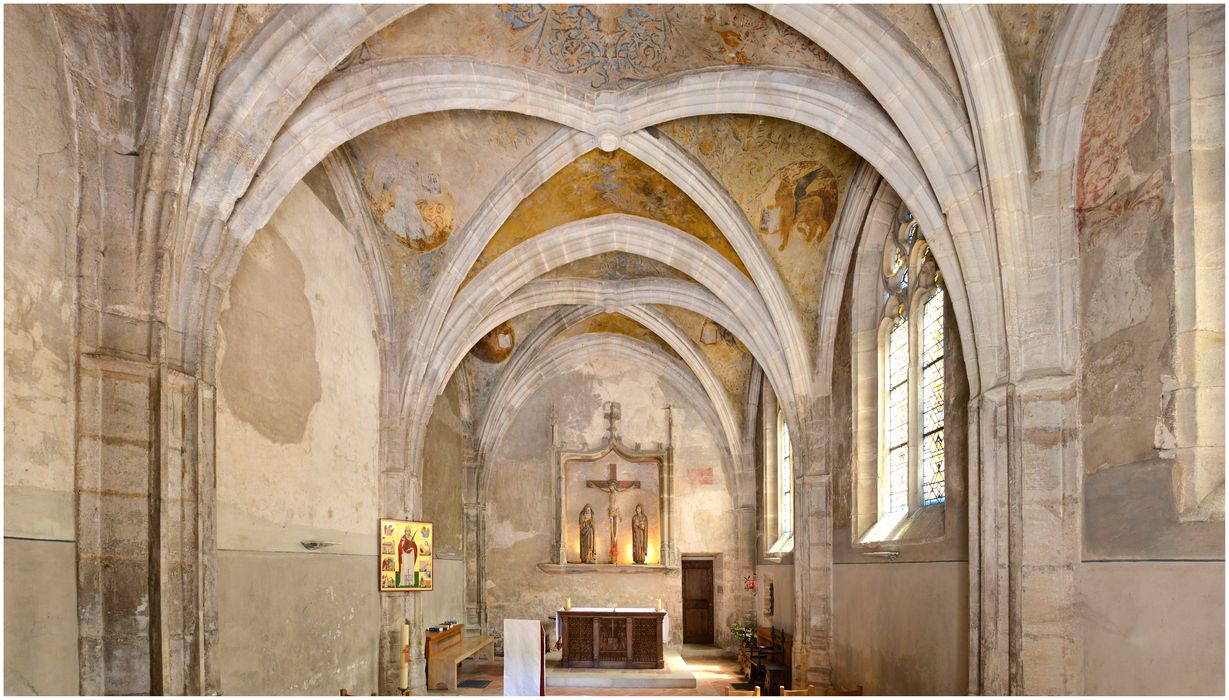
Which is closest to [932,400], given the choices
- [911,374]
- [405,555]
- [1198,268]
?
[911,374]

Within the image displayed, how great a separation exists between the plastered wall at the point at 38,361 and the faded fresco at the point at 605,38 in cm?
315

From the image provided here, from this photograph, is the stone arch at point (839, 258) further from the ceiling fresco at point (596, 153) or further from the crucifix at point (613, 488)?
the crucifix at point (613, 488)

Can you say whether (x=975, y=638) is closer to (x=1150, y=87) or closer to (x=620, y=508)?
(x=1150, y=87)

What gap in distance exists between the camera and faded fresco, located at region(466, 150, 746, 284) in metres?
11.2

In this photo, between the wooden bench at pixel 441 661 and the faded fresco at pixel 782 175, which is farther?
the wooden bench at pixel 441 661

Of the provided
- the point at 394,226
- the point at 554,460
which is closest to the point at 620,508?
the point at 554,460

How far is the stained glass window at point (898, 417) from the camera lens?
31.3 feet

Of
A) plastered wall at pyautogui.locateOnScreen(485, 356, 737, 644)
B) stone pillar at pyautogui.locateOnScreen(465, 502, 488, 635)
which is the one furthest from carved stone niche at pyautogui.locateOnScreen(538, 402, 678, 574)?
stone pillar at pyautogui.locateOnScreen(465, 502, 488, 635)

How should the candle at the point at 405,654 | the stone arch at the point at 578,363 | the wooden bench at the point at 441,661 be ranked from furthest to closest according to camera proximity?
the stone arch at the point at 578,363
the wooden bench at the point at 441,661
the candle at the point at 405,654

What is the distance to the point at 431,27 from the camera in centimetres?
823

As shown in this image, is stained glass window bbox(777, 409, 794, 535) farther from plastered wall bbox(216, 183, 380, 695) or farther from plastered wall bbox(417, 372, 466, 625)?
plastered wall bbox(216, 183, 380, 695)

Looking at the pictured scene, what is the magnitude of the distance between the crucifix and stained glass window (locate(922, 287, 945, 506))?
10.4 meters

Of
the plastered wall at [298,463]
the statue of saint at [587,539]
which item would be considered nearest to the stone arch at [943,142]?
the plastered wall at [298,463]

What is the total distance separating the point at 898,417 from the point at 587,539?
10172 millimetres
